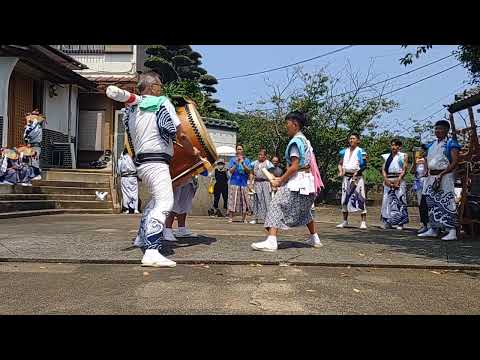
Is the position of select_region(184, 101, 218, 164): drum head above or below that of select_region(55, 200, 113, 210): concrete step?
above

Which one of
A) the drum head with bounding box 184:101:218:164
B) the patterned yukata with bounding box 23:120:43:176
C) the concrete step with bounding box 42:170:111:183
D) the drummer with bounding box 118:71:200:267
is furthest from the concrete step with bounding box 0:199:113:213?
the drummer with bounding box 118:71:200:267

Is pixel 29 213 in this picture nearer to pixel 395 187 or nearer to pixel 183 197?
pixel 183 197

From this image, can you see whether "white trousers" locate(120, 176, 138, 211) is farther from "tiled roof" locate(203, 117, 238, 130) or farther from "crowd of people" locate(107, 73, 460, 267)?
"tiled roof" locate(203, 117, 238, 130)

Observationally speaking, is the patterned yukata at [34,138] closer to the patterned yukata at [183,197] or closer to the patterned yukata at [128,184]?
the patterned yukata at [128,184]

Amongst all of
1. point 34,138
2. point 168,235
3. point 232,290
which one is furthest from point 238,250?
point 34,138

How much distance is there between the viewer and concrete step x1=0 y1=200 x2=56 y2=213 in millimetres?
10359

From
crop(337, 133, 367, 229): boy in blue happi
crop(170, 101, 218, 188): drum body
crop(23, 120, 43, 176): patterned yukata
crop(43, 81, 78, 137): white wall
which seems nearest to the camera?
crop(170, 101, 218, 188): drum body

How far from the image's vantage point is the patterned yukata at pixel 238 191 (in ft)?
37.2

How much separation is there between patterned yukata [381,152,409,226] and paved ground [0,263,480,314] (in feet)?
14.8

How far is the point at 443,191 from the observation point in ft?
24.2
